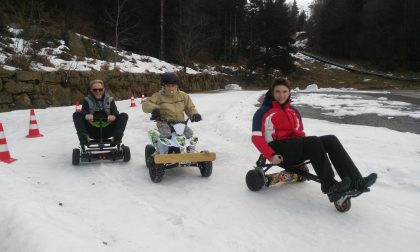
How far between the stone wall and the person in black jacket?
30.8 ft

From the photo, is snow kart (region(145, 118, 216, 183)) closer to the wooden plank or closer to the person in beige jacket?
the wooden plank

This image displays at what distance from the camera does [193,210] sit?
4.41 meters

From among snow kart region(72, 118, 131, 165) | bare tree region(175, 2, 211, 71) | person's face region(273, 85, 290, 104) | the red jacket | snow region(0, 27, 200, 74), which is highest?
bare tree region(175, 2, 211, 71)

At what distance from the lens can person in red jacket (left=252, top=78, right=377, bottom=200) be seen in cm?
403

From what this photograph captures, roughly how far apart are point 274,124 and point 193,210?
4.79 ft

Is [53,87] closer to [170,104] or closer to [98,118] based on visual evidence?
[98,118]

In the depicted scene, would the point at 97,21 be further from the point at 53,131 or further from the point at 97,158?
the point at 97,158

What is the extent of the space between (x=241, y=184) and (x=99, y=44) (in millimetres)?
22526

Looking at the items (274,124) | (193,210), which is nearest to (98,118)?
(193,210)

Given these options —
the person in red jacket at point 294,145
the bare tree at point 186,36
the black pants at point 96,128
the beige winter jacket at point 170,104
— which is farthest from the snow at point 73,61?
the person in red jacket at point 294,145

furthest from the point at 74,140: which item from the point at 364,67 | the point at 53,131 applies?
the point at 364,67

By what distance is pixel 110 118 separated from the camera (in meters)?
6.64

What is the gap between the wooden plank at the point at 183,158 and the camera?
530cm

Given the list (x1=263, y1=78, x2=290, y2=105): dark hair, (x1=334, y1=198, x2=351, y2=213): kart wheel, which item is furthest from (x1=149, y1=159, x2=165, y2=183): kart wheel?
(x1=334, y1=198, x2=351, y2=213): kart wheel
